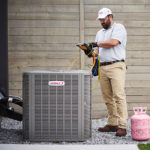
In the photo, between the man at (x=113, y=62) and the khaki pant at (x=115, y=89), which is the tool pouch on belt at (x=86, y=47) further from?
the khaki pant at (x=115, y=89)

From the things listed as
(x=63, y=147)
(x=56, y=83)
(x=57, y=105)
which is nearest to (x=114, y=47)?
(x=56, y=83)

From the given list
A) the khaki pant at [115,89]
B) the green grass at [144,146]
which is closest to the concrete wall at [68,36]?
the khaki pant at [115,89]

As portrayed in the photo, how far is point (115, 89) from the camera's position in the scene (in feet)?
15.1

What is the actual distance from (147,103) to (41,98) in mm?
2658

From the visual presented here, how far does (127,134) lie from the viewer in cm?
476

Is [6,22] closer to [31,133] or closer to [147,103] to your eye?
[31,133]

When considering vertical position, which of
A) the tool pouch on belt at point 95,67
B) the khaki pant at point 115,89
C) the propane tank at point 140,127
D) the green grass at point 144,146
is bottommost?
the green grass at point 144,146

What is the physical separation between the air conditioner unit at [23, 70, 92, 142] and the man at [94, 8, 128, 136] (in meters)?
0.58

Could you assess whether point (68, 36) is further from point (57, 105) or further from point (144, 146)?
point (144, 146)

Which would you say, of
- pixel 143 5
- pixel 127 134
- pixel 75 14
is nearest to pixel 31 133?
pixel 127 134

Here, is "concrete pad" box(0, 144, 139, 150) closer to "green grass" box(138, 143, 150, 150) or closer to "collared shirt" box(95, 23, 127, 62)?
"green grass" box(138, 143, 150, 150)

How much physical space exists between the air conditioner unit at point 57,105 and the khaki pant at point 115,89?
→ 1.89 feet

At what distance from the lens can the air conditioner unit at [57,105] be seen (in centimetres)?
408

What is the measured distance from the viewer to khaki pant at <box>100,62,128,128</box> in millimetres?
4570
